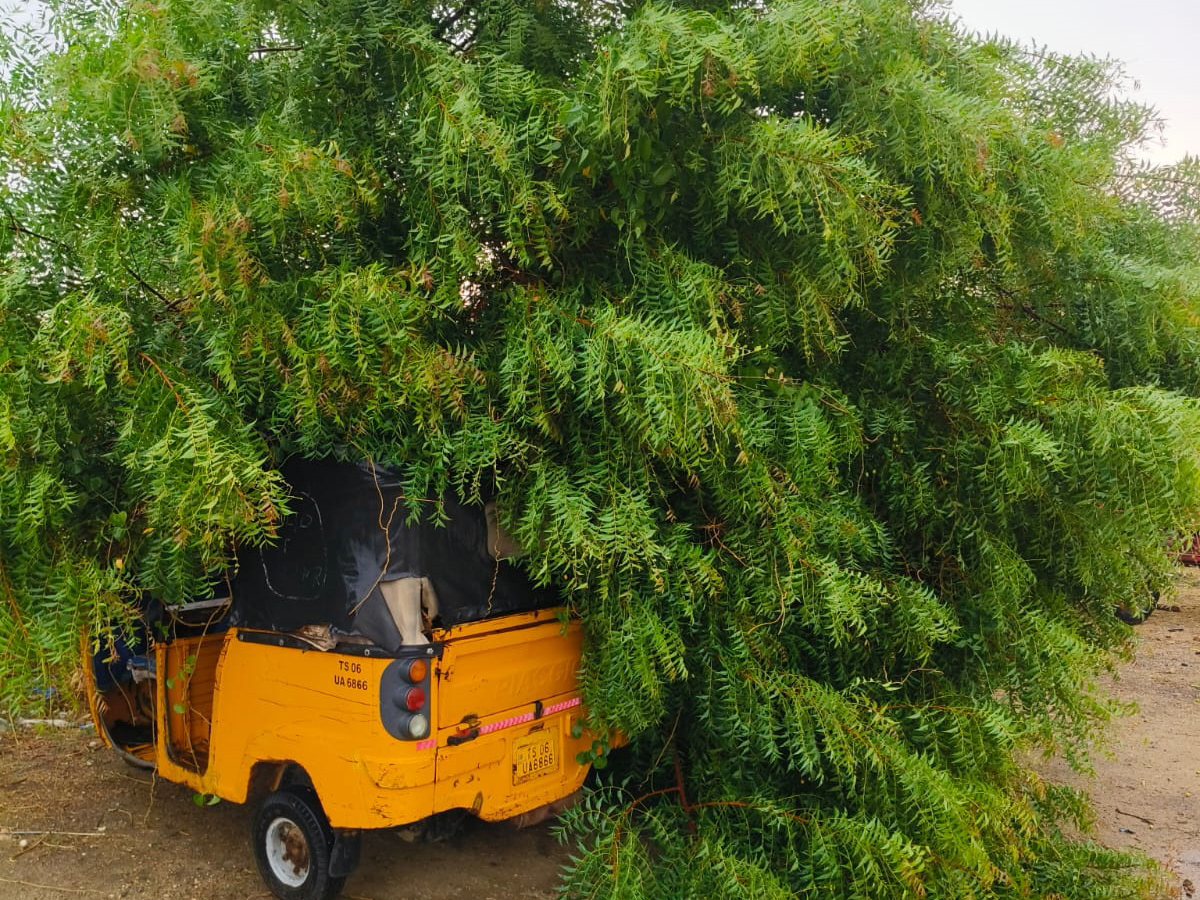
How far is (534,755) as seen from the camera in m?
4.34

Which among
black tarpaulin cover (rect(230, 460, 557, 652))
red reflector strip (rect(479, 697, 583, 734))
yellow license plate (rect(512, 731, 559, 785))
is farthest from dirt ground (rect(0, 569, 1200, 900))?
black tarpaulin cover (rect(230, 460, 557, 652))

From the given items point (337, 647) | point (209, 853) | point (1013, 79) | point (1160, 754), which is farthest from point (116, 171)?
point (1160, 754)

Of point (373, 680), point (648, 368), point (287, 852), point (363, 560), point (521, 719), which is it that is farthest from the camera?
point (287, 852)

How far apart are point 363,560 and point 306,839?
1.38 metres

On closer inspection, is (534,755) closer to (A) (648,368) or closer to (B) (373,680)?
(B) (373,680)

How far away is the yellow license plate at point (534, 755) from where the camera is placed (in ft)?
14.0

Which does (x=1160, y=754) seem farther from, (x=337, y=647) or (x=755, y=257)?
(x=337, y=647)

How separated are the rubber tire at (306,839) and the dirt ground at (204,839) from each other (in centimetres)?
20

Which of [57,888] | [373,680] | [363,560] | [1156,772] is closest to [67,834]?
[57,888]

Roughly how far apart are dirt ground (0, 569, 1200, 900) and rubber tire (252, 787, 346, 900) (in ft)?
0.66

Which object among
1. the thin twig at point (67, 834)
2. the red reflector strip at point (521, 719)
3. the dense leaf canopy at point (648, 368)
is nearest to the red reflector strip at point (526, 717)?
the red reflector strip at point (521, 719)

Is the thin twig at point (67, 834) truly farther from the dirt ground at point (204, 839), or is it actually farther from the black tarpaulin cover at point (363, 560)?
the black tarpaulin cover at point (363, 560)

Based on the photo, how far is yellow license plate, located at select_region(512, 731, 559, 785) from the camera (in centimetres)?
427

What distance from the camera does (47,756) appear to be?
22.2 ft
